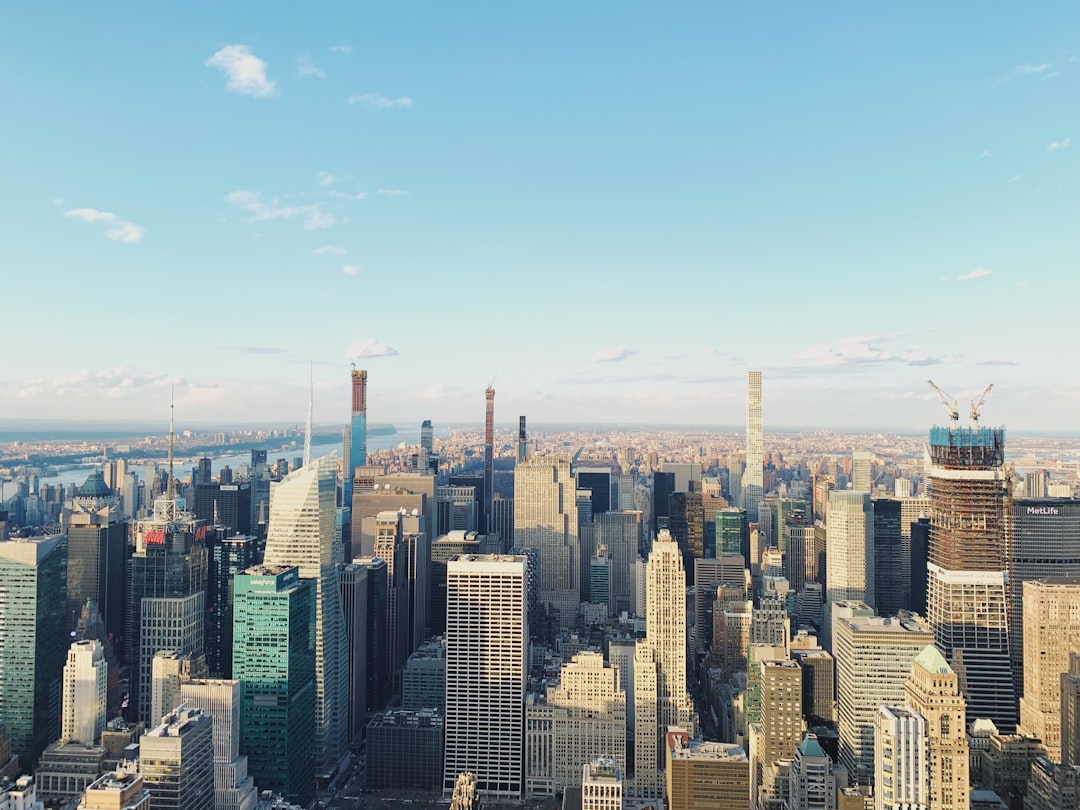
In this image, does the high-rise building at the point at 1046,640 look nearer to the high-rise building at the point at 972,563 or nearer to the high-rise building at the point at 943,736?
the high-rise building at the point at 972,563

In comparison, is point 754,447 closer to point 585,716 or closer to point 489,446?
point 489,446

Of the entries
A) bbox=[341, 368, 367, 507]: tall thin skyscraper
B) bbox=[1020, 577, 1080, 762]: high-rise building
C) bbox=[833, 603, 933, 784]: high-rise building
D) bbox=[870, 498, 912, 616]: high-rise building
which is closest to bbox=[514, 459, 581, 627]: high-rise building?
bbox=[341, 368, 367, 507]: tall thin skyscraper

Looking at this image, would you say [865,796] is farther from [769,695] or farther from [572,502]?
[572,502]

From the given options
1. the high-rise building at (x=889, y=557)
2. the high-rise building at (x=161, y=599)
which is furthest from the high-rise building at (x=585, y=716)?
the high-rise building at (x=889, y=557)

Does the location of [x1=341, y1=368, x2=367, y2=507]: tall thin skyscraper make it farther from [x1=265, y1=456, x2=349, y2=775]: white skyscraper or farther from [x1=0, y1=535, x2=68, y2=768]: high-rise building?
[x1=0, y1=535, x2=68, y2=768]: high-rise building

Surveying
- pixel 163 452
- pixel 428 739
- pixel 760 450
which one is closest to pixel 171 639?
pixel 428 739

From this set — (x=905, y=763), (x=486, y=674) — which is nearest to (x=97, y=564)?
(x=486, y=674)
